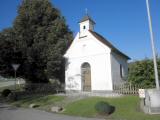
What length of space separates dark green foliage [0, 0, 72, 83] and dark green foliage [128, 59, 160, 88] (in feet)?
32.4

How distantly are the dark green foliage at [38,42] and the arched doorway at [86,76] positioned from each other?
311cm

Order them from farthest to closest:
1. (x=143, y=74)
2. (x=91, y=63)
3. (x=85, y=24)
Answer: (x=85, y=24) → (x=91, y=63) → (x=143, y=74)

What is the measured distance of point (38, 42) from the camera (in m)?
27.5

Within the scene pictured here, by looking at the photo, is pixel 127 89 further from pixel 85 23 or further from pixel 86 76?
pixel 85 23

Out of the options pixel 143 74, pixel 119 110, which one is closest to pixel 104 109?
pixel 119 110

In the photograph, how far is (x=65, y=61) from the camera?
1076 inches

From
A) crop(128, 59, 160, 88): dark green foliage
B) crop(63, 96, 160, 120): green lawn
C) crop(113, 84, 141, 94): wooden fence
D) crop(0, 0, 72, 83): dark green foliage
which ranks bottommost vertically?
crop(63, 96, 160, 120): green lawn

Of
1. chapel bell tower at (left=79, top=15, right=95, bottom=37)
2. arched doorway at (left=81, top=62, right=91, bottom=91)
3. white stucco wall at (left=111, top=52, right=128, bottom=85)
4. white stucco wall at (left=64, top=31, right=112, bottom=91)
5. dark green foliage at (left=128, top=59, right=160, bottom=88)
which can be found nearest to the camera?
dark green foliage at (left=128, top=59, right=160, bottom=88)

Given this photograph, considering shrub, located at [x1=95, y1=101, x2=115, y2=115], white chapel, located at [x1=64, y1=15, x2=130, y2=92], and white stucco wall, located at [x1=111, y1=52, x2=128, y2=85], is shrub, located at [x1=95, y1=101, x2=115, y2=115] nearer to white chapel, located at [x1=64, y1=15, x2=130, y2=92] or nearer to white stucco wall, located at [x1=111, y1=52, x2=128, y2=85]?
white chapel, located at [x1=64, y1=15, x2=130, y2=92]

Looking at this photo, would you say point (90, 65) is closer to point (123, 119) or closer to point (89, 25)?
point (89, 25)

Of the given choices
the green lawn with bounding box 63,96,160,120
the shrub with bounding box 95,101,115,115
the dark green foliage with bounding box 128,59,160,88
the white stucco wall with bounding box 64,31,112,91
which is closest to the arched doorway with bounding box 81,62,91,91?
the white stucco wall with bounding box 64,31,112,91

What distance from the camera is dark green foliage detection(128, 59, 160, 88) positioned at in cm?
1933

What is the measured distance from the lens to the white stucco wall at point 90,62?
23.5 metres

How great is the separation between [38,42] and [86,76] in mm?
7861
